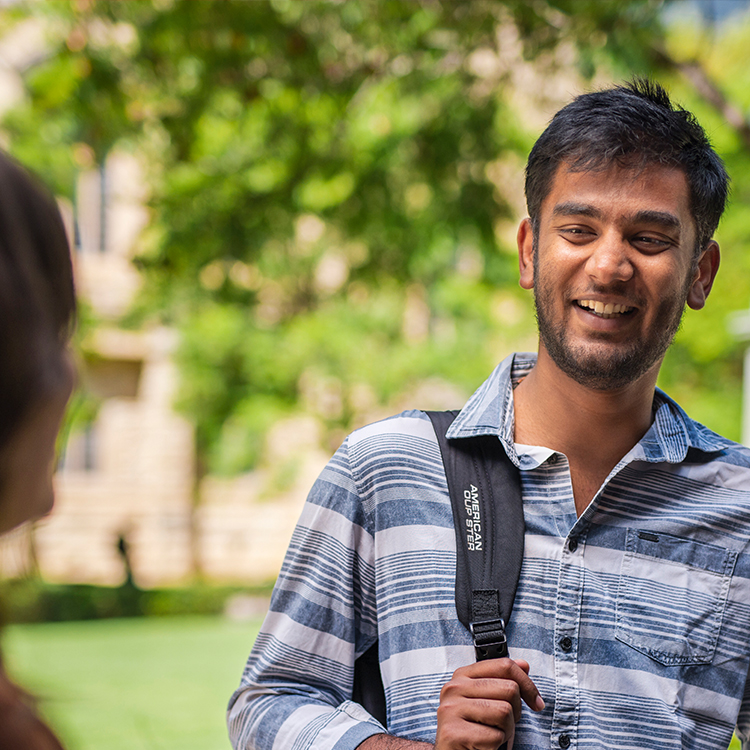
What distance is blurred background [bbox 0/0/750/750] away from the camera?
5.26 m

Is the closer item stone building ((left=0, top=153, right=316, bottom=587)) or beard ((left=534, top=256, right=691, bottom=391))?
beard ((left=534, top=256, right=691, bottom=391))

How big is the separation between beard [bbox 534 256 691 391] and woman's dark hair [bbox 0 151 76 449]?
3.95 ft

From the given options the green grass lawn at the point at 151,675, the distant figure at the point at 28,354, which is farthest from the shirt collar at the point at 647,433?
the green grass lawn at the point at 151,675

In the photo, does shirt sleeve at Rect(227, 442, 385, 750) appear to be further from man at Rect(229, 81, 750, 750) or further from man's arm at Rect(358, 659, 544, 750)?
man's arm at Rect(358, 659, 544, 750)

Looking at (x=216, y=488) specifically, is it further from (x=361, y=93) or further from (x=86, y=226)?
(x=361, y=93)

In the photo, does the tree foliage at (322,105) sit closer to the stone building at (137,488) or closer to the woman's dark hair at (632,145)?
the woman's dark hair at (632,145)

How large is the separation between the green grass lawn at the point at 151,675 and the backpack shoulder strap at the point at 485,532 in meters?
2.68

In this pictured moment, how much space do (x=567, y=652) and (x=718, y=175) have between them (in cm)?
107

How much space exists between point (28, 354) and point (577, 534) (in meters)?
1.21

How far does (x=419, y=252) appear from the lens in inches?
266

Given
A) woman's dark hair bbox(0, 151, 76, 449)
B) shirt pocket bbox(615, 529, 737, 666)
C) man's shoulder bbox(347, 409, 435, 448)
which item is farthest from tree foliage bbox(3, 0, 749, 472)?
woman's dark hair bbox(0, 151, 76, 449)

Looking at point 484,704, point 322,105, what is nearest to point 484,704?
point 484,704

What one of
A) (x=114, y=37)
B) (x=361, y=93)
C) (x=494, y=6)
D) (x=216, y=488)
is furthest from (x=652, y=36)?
(x=216, y=488)

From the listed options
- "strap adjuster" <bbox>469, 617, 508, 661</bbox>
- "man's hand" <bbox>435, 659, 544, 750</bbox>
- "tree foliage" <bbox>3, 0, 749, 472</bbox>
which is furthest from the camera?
"tree foliage" <bbox>3, 0, 749, 472</bbox>
